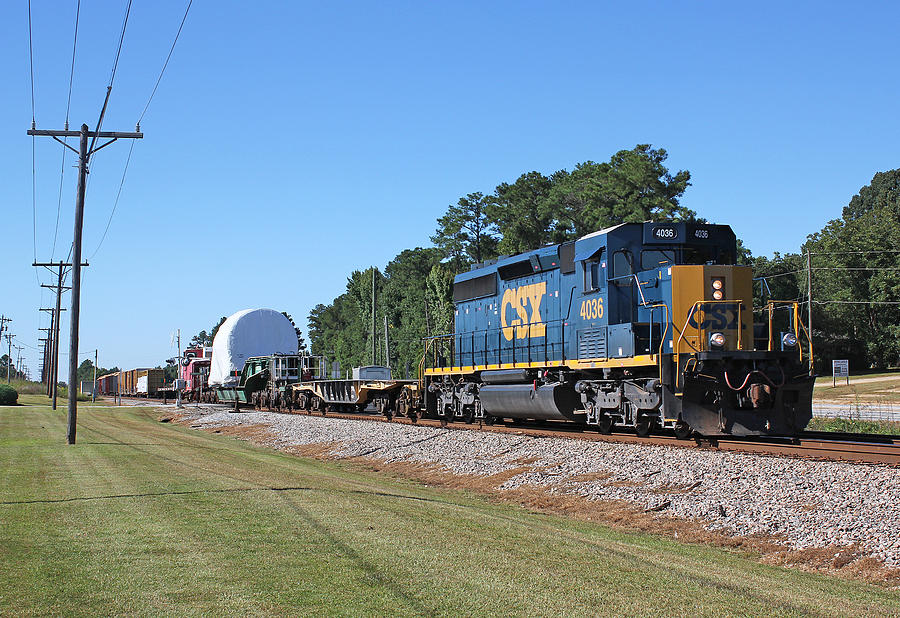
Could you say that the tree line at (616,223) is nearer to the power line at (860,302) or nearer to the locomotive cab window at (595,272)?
the power line at (860,302)

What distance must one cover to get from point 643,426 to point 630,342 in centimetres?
176

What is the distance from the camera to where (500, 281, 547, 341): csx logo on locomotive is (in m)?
20.1

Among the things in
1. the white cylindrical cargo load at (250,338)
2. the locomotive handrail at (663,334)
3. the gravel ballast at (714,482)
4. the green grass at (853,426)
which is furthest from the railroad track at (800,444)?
the white cylindrical cargo load at (250,338)

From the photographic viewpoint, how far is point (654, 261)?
1656 cm

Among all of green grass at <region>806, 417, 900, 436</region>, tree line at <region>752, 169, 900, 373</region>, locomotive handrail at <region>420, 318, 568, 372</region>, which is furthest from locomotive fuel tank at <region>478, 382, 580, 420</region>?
tree line at <region>752, 169, 900, 373</region>

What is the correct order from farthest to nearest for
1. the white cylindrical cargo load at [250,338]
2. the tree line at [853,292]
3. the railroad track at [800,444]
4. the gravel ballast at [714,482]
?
the tree line at [853,292] → the white cylindrical cargo load at [250,338] → the railroad track at [800,444] → the gravel ballast at [714,482]

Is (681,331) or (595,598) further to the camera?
(681,331)

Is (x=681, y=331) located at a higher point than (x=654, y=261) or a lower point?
lower

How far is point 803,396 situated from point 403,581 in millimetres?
10472

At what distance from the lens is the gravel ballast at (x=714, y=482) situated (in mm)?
8867

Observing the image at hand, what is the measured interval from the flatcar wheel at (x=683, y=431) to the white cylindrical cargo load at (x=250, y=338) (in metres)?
32.5

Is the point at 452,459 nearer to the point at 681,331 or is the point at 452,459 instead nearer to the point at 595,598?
the point at 681,331

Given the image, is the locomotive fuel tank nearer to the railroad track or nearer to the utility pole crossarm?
the railroad track

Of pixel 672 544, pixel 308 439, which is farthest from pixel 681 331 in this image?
pixel 308 439
